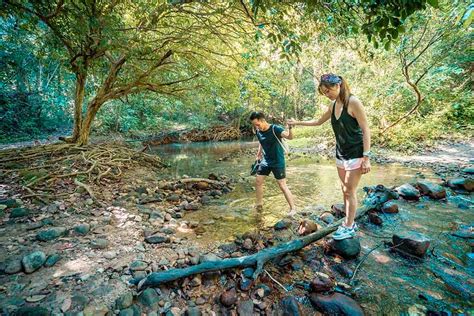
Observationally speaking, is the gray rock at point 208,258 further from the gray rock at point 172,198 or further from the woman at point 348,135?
the gray rock at point 172,198

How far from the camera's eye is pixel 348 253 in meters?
2.81

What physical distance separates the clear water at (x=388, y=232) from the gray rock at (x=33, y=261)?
1.85 m

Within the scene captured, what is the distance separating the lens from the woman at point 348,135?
2.69m

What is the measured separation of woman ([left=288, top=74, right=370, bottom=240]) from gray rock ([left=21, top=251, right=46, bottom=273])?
133 inches

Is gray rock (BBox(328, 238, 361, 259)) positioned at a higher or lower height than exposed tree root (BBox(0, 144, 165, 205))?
lower

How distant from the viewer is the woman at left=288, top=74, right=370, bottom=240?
106 inches

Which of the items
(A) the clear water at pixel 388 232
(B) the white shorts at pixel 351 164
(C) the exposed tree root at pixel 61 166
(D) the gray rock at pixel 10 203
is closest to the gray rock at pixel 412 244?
(A) the clear water at pixel 388 232

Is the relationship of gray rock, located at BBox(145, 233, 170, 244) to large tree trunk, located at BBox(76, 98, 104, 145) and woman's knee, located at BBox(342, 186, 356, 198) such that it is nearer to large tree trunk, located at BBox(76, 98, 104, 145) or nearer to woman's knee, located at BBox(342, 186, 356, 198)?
woman's knee, located at BBox(342, 186, 356, 198)

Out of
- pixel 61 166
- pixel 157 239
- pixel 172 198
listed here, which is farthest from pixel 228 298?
pixel 61 166

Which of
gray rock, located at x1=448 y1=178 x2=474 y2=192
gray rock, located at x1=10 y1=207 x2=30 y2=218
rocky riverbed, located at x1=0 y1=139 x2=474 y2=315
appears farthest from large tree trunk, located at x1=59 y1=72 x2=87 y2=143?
gray rock, located at x1=448 y1=178 x2=474 y2=192

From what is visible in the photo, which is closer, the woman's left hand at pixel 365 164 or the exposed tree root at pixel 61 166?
the woman's left hand at pixel 365 164

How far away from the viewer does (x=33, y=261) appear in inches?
95.8

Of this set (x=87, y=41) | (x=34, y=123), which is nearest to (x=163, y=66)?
(x=87, y=41)

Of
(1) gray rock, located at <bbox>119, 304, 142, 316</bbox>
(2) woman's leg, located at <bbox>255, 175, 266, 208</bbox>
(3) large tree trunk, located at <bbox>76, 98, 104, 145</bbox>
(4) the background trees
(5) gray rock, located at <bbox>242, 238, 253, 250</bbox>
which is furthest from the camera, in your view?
(3) large tree trunk, located at <bbox>76, 98, 104, 145</bbox>
